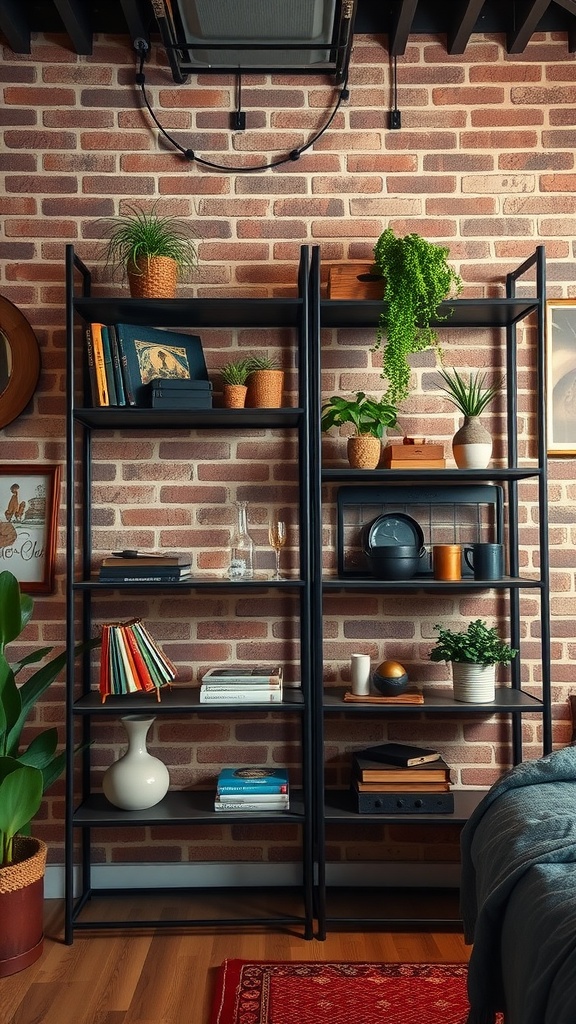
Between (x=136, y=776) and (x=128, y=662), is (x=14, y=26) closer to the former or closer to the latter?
(x=128, y=662)

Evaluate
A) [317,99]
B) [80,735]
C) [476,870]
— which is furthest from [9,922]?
[317,99]

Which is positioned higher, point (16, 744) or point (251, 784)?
point (16, 744)

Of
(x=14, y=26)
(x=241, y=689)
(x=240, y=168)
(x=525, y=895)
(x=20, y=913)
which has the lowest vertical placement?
(x=20, y=913)

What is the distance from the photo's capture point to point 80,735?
2.92 m

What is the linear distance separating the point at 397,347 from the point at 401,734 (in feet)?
4.27

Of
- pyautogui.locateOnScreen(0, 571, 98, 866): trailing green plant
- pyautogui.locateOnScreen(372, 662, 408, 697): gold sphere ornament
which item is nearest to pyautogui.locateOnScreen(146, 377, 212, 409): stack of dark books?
pyautogui.locateOnScreen(0, 571, 98, 866): trailing green plant

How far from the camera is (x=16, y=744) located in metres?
2.55

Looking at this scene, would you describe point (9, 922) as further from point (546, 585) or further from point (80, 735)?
point (546, 585)

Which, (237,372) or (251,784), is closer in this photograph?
(251,784)

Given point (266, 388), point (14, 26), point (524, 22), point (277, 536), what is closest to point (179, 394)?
point (266, 388)

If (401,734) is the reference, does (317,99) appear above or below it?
above

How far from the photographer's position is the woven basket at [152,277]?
2.68 meters

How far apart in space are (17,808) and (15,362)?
4.65 feet

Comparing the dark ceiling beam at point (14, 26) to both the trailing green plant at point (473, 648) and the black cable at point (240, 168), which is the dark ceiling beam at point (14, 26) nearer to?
the black cable at point (240, 168)
